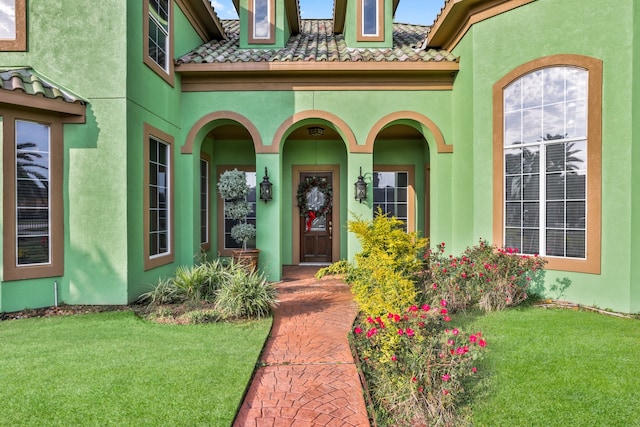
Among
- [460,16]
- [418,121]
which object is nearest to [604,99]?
[460,16]

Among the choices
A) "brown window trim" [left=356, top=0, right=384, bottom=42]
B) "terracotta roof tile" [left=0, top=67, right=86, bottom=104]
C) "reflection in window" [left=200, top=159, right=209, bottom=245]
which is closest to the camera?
"terracotta roof tile" [left=0, top=67, right=86, bottom=104]

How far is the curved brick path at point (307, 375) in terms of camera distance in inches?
115

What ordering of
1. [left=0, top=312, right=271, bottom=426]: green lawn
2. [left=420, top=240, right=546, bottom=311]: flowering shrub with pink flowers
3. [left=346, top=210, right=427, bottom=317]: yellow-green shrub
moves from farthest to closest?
[left=420, top=240, right=546, bottom=311]: flowering shrub with pink flowers < [left=346, top=210, right=427, bottom=317]: yellow-green shrub < [left=0, top=312, right=271, bottom=426]: green lawn

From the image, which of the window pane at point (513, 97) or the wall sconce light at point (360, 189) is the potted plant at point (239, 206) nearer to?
A: the wall sconce light at point (360, 189)

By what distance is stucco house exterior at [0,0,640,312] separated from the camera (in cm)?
534

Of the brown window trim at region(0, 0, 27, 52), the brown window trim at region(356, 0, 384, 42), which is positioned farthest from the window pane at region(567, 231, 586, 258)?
the brown window trim at region(0, 0, 27, 52)

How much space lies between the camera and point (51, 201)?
18.3 ft

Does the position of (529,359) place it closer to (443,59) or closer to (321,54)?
(443,59)

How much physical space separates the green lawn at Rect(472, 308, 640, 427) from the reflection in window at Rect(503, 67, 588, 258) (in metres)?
1.50

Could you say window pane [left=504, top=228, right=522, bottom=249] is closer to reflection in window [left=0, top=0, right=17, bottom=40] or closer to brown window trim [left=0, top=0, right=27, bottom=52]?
brown window trim [left=0, top=0, right=27, bottom=52]

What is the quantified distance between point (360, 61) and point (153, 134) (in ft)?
14.8

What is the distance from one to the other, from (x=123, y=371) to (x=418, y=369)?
297cm

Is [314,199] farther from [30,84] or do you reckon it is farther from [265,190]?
[30,84]

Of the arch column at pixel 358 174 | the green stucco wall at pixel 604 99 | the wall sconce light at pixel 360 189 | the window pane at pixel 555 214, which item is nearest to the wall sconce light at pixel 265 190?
the arch column at pixel 358 174
